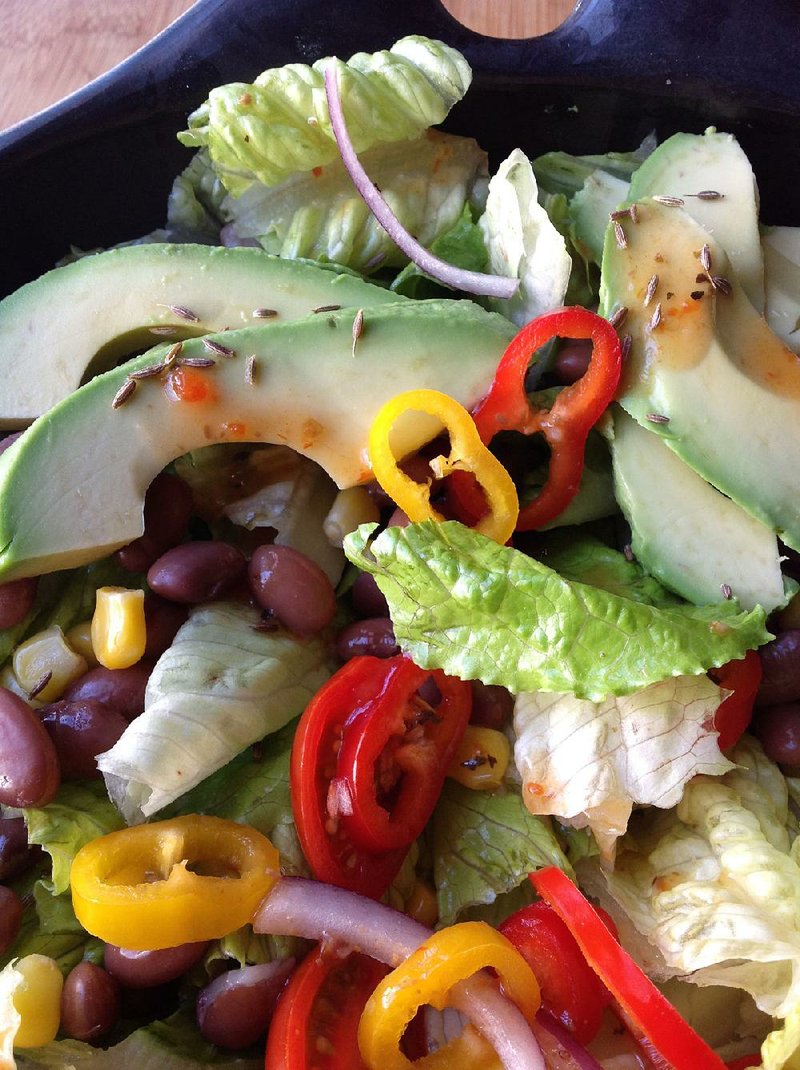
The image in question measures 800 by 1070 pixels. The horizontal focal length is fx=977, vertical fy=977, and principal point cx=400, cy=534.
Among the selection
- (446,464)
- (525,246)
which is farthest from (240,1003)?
(525,246)


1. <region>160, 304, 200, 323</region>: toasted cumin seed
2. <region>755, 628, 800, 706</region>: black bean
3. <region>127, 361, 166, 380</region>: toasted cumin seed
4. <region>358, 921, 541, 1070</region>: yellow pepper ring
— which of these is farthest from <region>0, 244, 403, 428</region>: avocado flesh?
<region>358, 921, 541, 1070</region>: yellow pepper ring

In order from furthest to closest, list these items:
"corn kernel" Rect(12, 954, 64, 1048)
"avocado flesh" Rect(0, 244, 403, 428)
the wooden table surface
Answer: the wooden table surface → "avocado flesh" Rect(0, 244, 403, 428) → "corn kernel" Rect(12, 954, 64, 1048)

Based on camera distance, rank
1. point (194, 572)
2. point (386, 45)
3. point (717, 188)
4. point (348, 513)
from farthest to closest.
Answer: point (386, 45)
point (717, 188)
point (348, 513)
point (194, 572)

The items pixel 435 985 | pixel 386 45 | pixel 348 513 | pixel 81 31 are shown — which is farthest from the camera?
pixel 81 31

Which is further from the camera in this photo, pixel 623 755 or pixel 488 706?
pixel 488 706

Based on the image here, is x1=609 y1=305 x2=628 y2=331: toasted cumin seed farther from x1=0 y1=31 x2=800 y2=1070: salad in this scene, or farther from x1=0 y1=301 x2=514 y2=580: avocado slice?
x1=0 y1=301 x2=514 y2=580: avocado slice

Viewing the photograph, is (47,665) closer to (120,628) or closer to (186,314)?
(120,628)
